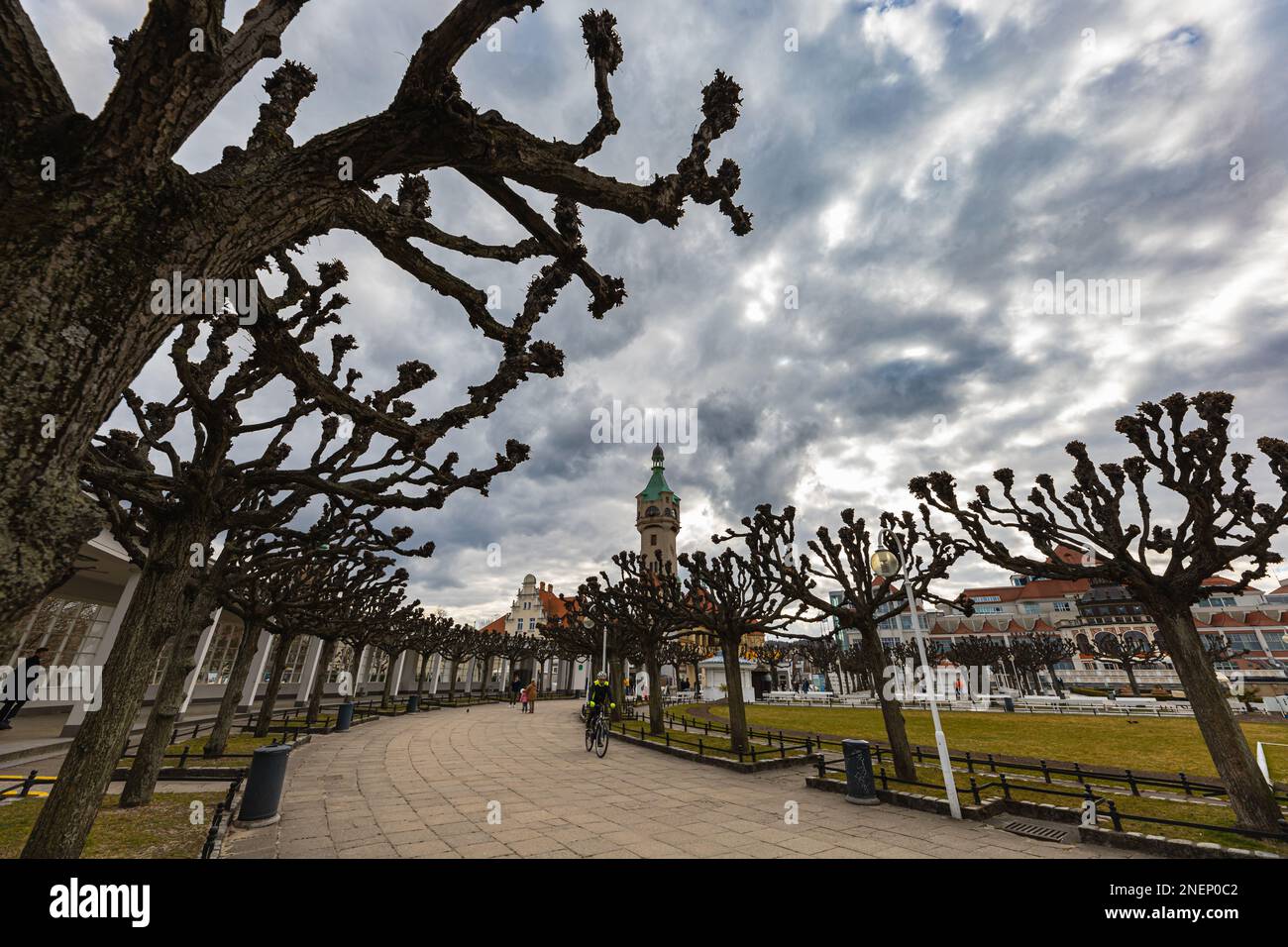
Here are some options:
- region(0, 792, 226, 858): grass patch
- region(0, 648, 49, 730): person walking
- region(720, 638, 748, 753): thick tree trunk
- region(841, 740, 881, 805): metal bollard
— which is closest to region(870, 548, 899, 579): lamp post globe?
region(841, 740, 881, 805): metal bollard

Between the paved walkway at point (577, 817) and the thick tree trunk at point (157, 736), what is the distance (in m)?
2.22

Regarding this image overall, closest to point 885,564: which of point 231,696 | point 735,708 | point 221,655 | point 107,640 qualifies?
point 735,708

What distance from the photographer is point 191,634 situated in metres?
9.59

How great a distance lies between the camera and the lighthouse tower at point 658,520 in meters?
72.1

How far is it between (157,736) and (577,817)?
7638 millimetres

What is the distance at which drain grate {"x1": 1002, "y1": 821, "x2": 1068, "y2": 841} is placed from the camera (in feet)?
25.6

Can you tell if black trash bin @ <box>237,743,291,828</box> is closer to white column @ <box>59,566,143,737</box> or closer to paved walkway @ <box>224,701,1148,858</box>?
paved walkway @ <box>224,701,1148,858</box>

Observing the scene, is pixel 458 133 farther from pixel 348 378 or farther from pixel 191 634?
pixel 191 634

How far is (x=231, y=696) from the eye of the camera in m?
14.1

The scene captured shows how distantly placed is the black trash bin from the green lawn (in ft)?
64.7

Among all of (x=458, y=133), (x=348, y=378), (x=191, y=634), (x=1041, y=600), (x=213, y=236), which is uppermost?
(x=1041, y=600)
